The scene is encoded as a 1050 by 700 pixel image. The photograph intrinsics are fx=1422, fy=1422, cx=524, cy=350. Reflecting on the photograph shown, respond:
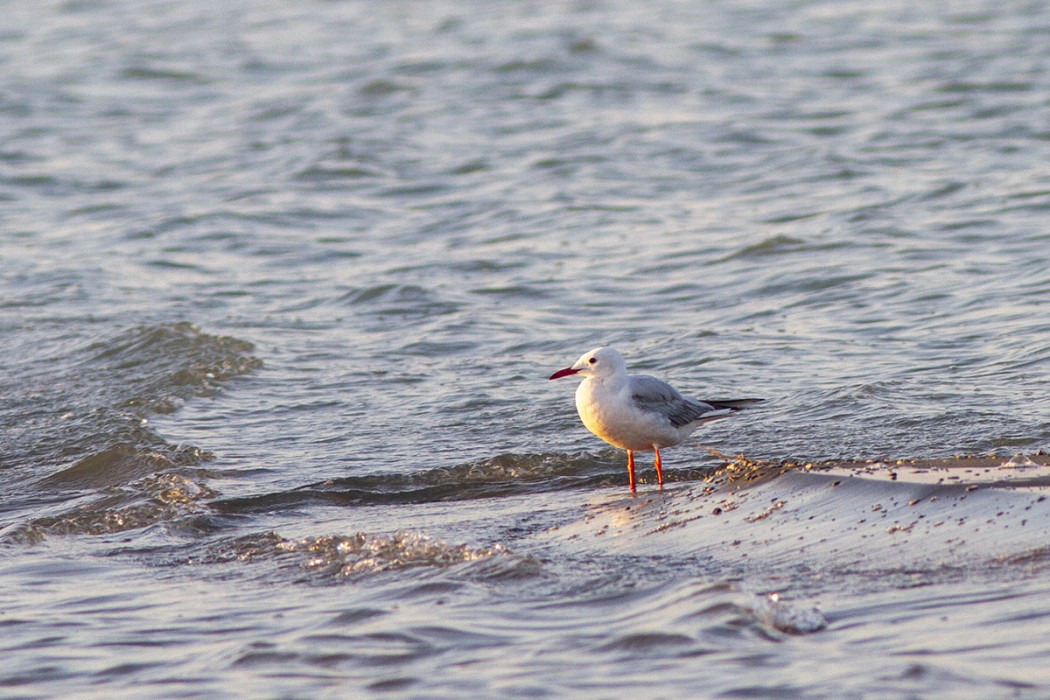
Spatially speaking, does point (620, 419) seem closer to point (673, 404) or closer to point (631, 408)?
point (631, 408)

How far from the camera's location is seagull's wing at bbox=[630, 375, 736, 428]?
662cm

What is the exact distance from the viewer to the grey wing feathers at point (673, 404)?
6633 mm

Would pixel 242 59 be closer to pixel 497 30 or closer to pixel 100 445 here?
pixel 497 30

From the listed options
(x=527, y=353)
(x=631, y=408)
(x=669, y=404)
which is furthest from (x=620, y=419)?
(x=527, y=353)

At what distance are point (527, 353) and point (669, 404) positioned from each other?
2.47 meters

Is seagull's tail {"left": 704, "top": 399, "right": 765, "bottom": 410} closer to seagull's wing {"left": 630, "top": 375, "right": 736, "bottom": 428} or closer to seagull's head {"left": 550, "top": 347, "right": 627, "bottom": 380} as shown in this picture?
seagull's wing {"left": 630, "top": 375, "right": 736, "bottom": 428}

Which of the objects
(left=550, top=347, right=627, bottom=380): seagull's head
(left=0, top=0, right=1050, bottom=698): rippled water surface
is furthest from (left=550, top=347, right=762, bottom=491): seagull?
(left=0, top=0, right=1050, bottom=698): rippled water surface

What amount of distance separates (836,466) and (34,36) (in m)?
18.8

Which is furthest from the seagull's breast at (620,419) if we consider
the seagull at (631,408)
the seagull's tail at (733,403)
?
the seagull's tail at (733,403)

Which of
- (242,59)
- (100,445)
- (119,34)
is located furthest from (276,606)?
(119,34)

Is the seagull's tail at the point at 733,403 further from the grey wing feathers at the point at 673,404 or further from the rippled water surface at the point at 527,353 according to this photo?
the rippled water surface at the point at 527,353

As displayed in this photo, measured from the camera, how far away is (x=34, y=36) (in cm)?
2189

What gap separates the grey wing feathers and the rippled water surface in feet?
1.07

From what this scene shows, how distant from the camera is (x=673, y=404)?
22.1 feet
